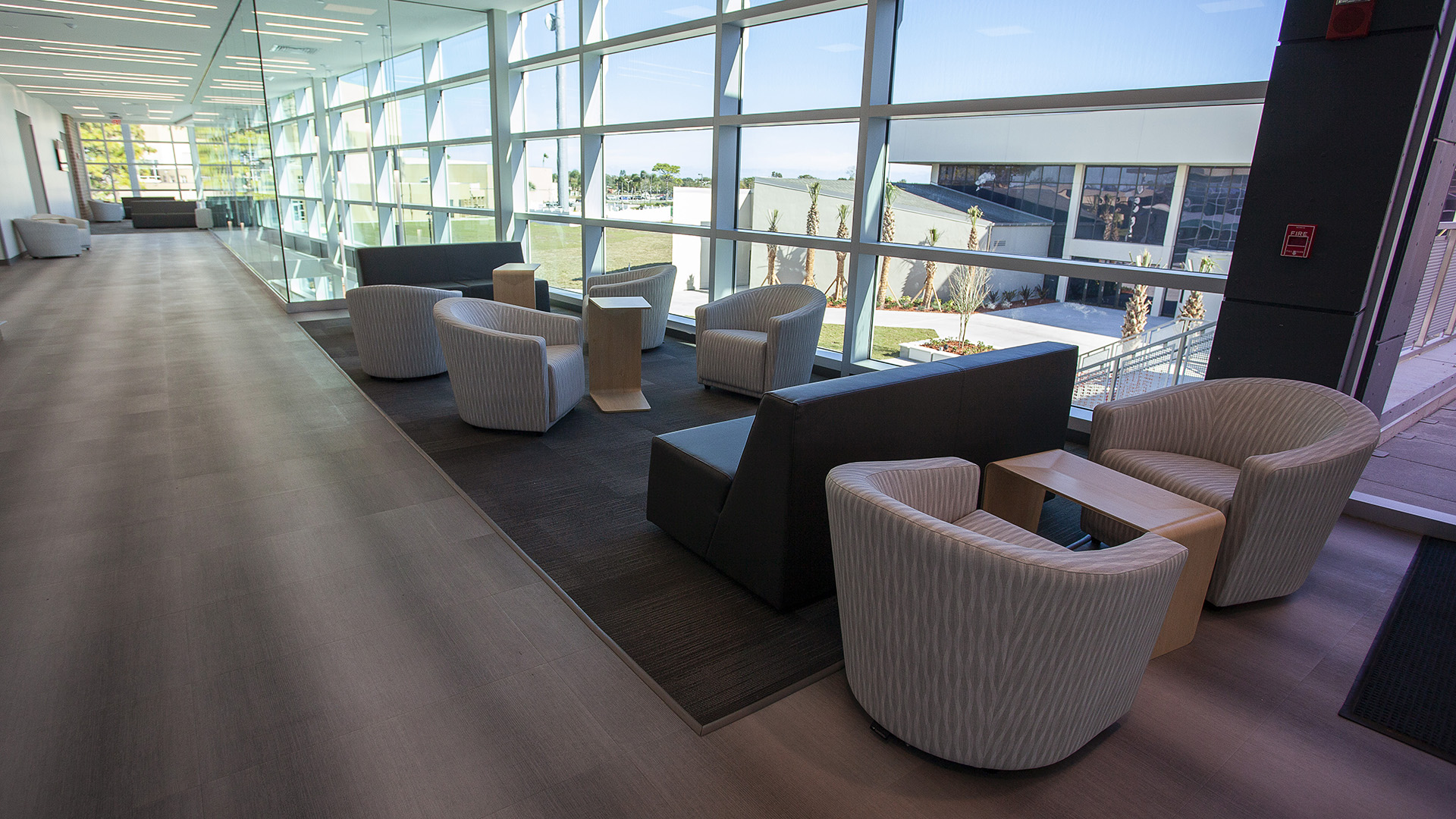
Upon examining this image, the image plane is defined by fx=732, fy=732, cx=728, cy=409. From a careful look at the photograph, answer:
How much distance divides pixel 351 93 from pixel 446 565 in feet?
25.2

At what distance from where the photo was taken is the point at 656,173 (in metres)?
7.87

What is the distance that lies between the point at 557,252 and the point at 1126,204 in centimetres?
678

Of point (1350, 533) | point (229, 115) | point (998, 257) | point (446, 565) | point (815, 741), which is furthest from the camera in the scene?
point (229, 115)

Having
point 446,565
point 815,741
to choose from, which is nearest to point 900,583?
point 815,741

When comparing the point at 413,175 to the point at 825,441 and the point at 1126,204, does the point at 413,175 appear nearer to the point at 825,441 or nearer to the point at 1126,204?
the point at 1126,204

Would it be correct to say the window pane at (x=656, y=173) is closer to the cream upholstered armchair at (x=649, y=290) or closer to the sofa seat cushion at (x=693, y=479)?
the cream upholstered armchair at (x=649, y=290)

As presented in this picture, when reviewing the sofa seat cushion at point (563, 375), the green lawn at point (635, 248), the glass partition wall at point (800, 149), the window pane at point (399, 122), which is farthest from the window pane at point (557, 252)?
the sofa seat cushion at point (563, 375)

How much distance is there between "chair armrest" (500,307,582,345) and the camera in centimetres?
495

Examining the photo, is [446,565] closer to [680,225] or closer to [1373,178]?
[1373,178]

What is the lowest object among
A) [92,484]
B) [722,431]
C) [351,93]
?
[92,484]

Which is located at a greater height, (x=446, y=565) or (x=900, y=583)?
(x=900, y=583)

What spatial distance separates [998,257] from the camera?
16.2ft

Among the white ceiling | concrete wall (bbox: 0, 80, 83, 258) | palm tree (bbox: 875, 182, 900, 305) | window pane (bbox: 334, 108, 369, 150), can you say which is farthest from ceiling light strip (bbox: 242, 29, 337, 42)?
concrete wall (bbox: 0, 80, 83, 258)

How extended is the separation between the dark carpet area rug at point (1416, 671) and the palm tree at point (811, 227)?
4237 mm
